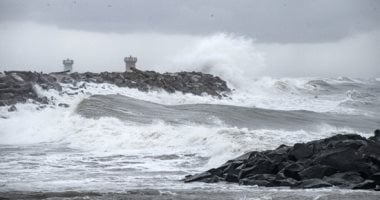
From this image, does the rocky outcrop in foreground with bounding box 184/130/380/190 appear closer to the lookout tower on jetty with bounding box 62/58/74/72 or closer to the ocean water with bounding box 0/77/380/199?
the ocean water with bounding box 0/77/380/199

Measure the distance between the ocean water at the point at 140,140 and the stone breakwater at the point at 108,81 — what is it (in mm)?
622

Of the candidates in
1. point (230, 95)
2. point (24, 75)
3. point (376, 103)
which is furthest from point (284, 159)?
point (376, 103)

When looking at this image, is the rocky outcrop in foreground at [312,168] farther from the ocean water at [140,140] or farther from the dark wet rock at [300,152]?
the ocean water at [140,140]

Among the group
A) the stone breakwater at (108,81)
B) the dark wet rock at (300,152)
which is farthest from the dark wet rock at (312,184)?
the stone breakwater at (108,81)

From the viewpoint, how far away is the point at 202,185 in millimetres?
9430

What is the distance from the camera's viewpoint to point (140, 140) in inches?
626

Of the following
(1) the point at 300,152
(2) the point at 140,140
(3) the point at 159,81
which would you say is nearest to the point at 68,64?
(3) the point at 159,81

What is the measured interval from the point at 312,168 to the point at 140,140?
7345 mm

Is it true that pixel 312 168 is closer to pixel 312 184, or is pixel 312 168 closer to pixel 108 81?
pixel 312 184

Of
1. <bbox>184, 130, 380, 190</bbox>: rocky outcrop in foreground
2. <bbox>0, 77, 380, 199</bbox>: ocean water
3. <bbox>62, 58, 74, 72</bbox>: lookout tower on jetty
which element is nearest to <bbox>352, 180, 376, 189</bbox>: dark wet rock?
<bbox>184, 130, 380, 190</bbox>: rocky outcrop in foreground

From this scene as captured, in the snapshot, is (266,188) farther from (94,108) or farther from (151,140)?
(94,108)

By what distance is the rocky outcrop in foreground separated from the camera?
9.08 meters

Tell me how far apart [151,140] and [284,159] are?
6.21 metres

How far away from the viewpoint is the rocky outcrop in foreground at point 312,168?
908 cm
